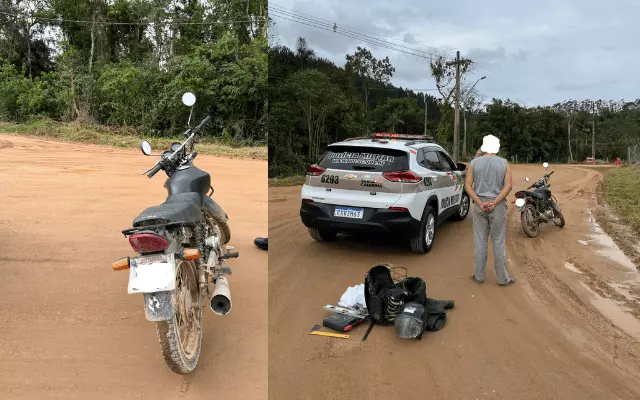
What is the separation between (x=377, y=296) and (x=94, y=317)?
2.19 m

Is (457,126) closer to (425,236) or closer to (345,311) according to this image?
(425,236)

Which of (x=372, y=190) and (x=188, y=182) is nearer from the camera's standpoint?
(x=188, y=182)

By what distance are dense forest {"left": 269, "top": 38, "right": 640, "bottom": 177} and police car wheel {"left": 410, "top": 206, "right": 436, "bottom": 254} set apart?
113 cm

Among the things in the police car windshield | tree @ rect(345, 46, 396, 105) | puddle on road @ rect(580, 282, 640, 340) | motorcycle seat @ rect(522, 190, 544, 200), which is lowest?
puddle on road @ rect(580, 282, 640, 340)

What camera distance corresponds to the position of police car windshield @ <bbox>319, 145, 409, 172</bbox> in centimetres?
636

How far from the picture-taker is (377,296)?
4.39 metres

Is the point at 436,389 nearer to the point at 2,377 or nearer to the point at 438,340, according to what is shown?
the point at 438,340

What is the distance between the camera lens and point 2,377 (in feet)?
10.9

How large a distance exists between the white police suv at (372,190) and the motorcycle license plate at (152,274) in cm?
352

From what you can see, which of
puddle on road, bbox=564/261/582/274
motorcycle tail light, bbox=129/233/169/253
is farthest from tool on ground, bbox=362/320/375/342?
puddle on road, bbox=564/261/582/274

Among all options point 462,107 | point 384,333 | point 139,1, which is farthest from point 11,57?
point 384,333

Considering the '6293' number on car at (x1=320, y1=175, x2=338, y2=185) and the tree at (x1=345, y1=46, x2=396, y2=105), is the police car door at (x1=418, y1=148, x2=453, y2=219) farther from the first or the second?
the tree at (x1=345, y1=46, x2=396, y2=105)

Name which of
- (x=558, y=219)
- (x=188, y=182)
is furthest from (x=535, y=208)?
(x=188, y=182)

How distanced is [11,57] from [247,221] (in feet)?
96.7
